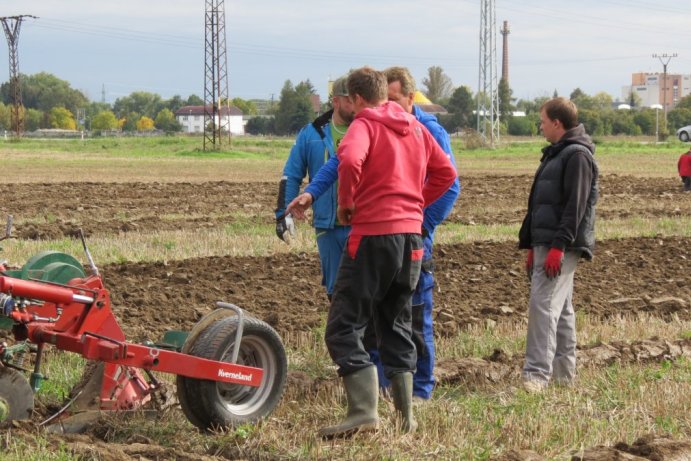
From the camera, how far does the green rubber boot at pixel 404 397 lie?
5.55 meters

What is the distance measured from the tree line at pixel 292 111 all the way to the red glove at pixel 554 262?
4085cm

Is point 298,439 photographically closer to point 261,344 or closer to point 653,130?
point 261,344

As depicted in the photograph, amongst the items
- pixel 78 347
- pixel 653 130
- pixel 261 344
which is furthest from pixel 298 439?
pixel 653 130

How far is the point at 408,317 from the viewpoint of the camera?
5.66 m

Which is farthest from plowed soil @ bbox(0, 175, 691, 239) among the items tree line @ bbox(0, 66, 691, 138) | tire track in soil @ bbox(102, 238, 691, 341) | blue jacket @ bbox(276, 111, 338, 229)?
tree line @ bbox(0, 66, 691, 138)

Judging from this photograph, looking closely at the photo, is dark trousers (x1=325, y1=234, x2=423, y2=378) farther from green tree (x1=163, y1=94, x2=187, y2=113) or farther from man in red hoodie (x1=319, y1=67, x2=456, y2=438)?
green tree (x1=163, y1=94, x2=187, y2=113)

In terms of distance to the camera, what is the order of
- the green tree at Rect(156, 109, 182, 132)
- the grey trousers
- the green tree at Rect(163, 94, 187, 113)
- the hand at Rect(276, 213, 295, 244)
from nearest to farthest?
the hand at Rect(276, 213, 295, 244)
the grey trousers
the green tree at Rect(156, 109, 182, 132)
the green tree at Rect(163, 94, 187, 113)

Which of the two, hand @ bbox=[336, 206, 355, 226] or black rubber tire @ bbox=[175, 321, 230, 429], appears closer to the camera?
hand @ bbox=[336, 206, 355, 226]

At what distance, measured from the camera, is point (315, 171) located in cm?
670

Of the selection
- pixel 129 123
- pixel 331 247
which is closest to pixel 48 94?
pixel 129 123

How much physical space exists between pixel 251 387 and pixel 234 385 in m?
0.10

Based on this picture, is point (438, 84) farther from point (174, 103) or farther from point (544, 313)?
point (544, 313)

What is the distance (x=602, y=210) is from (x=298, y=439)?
15356 mm

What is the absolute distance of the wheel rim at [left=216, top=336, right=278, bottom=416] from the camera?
19.1 ft
